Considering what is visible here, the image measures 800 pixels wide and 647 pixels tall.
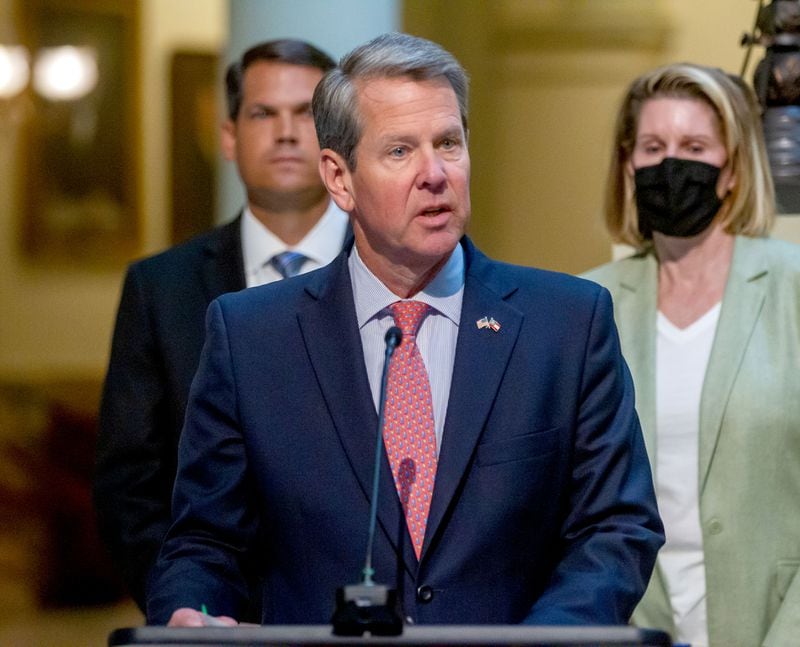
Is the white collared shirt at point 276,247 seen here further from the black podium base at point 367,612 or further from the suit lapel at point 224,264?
the black podium base at point 367,612

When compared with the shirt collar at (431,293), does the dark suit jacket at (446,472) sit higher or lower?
lower

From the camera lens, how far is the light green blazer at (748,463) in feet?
10.9

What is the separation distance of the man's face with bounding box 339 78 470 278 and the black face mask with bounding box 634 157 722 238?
104cm

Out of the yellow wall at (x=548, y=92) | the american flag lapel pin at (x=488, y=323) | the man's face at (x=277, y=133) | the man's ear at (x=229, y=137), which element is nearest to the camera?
the american flag lapel pin at (x=488, y=323)

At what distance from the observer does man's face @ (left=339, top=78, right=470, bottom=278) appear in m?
2.53

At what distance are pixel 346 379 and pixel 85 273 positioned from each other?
6.04 metres

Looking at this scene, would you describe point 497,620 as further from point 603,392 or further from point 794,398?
point 794,398

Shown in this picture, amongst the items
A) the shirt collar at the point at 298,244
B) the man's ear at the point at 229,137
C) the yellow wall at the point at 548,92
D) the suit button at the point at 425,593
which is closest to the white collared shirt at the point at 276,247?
the shirt collar at the point at 298,244

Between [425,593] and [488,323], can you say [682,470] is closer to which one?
[488,323]

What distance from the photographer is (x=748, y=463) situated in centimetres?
337

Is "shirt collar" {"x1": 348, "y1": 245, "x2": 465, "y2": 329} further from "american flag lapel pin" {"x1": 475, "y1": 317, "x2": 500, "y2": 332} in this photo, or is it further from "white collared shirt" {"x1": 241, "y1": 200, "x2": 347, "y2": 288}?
"white collared shirt" {"x1": 241, "y1": 200, "x2": 347, "y2": 288}

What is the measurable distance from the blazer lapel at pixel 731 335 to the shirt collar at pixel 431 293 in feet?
2.96

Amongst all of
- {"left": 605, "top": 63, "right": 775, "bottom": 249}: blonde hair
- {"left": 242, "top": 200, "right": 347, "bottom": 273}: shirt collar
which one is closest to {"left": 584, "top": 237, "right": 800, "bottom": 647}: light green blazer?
{"left": 605, "top": 63, "right": 775, "bottom": 249}: blonde hair

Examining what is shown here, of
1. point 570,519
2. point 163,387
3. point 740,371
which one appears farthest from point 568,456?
point 163,387
